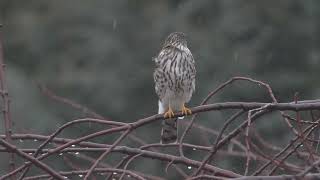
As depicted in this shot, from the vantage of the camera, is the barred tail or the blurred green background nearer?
the barred tail

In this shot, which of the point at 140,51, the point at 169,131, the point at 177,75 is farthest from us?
the point at 140,51

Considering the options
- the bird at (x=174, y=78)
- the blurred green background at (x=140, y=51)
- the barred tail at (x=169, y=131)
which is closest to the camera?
the barred tail at (x=169, y=131)

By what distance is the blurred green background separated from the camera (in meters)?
12.2

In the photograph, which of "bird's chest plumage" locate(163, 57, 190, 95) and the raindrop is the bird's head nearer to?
"bird's chest plumage" locate(163, 57, 190, 95)

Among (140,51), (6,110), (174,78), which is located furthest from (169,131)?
(140,51)

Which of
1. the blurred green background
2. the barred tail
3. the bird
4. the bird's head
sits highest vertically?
the bird's head

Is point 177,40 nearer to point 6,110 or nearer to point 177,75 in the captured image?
point 177,75

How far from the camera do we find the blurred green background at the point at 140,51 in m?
12.2

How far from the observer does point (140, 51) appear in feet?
42.6

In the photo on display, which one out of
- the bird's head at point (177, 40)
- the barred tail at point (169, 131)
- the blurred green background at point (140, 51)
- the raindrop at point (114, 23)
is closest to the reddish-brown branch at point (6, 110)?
the barred tail at point (169, 131)

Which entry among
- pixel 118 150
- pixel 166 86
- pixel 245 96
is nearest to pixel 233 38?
pixel 245 96

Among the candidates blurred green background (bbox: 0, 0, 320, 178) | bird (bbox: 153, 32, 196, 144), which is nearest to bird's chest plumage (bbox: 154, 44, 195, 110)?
bird (bbox: 153, 32, 196, 144)

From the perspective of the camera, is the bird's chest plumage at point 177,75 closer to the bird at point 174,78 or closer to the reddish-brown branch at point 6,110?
the bird at point 174,78

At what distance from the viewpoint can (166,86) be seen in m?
5.53
